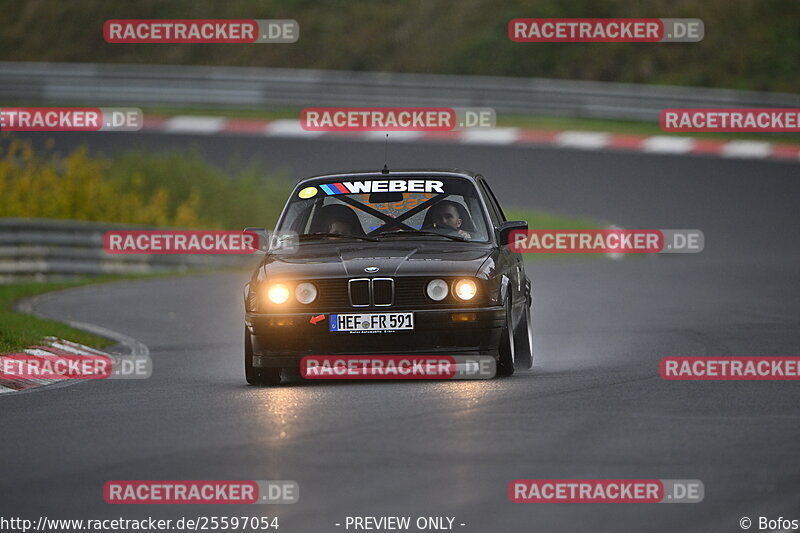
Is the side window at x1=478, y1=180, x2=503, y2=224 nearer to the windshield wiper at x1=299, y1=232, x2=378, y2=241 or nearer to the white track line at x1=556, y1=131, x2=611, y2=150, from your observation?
the windshield wiper at x1=299, y1=232, x2=378, y2=241

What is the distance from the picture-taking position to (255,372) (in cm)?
1104

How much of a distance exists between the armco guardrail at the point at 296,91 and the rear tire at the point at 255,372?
24346 millimetres

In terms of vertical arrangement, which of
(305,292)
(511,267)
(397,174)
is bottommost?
(305,292)

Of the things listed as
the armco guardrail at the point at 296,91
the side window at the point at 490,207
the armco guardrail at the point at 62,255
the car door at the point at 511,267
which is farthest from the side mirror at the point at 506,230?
the armco guardrail at the point at 296,91

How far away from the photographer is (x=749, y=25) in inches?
1672

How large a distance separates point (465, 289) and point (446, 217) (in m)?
1.30

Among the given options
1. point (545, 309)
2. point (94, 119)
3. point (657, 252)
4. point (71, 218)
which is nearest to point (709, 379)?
point (545, 309)

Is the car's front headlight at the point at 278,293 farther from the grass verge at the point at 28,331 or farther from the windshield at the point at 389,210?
the grass verge at the point at 28,331

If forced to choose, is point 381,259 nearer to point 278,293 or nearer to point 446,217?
point 278,293

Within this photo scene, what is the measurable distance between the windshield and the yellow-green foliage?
1539 cm

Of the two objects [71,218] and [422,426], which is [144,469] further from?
[71,218]

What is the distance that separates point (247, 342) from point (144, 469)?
11.5ft

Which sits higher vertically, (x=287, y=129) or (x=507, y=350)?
(x=287, y=129)

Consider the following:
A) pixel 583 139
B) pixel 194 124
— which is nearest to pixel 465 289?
pixel 583 139
